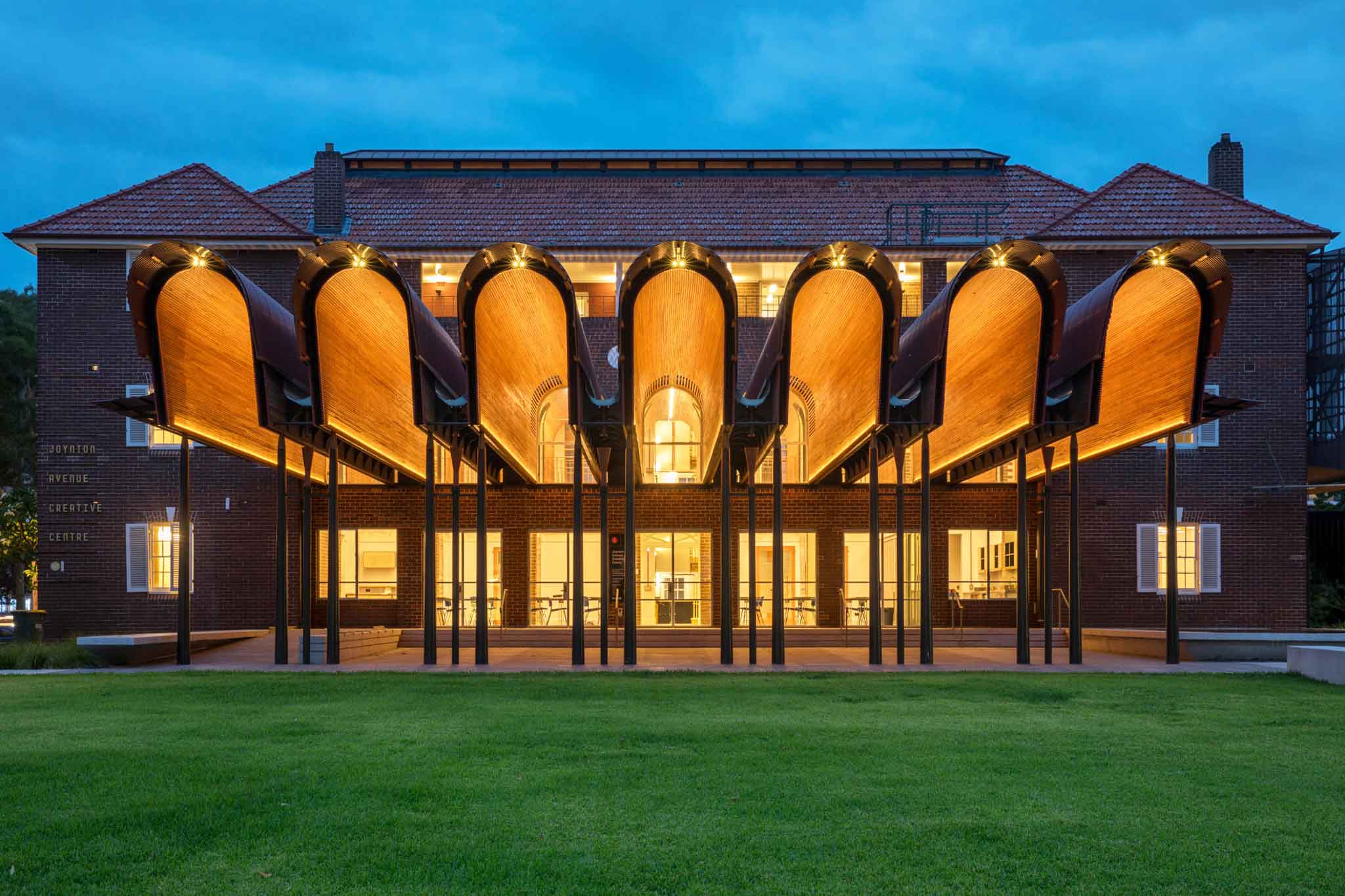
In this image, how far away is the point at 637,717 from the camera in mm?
11109

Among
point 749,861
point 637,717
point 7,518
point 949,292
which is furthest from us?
point 7,518

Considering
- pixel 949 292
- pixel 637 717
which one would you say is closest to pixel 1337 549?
pixel 949 292

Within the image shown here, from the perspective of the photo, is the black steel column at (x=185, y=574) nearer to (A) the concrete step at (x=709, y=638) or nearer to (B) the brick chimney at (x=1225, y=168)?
(A) the concrete step at (x=709, y=638)

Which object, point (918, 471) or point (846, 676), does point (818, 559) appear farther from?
point (846, 676)

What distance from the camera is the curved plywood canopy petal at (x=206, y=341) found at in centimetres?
1518

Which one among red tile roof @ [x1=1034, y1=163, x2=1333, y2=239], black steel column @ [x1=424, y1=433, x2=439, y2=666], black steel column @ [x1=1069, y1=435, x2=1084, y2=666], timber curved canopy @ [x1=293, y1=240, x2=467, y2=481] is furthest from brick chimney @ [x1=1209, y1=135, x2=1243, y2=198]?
black steel column @ [x1=424, y1=433, x2=439, y2=666]

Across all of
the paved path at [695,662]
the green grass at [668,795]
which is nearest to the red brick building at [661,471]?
the paved path at [695,662]

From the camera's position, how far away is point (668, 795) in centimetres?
746

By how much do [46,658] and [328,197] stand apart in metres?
13.3

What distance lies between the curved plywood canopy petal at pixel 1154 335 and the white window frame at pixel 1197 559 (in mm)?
7462

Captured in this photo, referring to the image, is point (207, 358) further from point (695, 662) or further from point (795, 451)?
point (795, 451)

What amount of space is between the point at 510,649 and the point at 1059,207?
1783 centimetres

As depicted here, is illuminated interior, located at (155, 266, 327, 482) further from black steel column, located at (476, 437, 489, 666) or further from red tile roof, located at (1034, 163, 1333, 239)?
red tile roof, located at (1034, 163, 1333, 239)

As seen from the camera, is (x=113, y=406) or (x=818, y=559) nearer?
(x=113, y=406)
